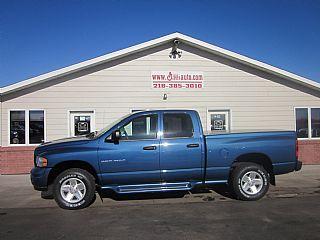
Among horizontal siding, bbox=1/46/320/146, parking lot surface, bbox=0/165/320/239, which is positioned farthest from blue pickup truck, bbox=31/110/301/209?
horizontal siding, bbox=1/46/320/146

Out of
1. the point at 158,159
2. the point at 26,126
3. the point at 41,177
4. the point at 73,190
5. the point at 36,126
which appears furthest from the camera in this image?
the point at 36,126

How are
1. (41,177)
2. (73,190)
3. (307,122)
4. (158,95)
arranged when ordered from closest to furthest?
(41,177) → (73,190) → (158,95) → (307,122)

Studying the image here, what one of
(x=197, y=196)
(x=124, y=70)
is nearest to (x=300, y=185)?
(x=197, y=196)

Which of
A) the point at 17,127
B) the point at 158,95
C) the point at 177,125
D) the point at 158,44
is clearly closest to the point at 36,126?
the point at 17,127

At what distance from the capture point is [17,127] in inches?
517

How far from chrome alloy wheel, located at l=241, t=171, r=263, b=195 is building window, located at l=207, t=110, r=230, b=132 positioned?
18.7 feet

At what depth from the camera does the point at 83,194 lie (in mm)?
7645

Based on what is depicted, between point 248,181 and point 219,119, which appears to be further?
point 219,119

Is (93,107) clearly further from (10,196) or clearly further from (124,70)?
(10,196)

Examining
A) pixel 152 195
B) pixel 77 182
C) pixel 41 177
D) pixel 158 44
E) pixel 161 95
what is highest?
pixel 158 44

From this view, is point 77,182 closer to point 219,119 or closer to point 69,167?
point 69,167

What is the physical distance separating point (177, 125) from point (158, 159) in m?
0.90

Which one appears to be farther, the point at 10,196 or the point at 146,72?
the point at 146,72

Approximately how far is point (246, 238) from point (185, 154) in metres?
2.68
